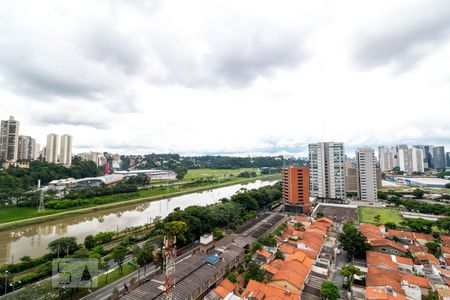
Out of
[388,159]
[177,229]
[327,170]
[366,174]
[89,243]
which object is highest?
[388,159]

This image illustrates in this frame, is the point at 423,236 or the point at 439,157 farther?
the point at 439,157

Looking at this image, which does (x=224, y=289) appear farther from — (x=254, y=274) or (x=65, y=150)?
(x=65, y=150)

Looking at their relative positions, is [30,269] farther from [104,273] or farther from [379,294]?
[379,294]

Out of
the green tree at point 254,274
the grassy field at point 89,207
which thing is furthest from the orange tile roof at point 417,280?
the grassy field at point 89,207

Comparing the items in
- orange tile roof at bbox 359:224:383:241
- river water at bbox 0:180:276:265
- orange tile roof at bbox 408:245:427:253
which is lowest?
→ river water at bbox 0:180:276:265

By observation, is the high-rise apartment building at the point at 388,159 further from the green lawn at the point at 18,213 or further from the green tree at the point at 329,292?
the green lawn at the point at 18,213

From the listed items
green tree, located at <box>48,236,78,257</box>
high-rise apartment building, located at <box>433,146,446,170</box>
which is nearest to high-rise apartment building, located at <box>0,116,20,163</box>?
green tree, located at <box>48,236,78,257</box>

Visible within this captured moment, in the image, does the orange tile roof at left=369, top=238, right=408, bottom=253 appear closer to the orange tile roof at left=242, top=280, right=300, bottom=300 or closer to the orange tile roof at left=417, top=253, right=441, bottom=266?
the orange tile roof at left=417, top=253, right=441, bottom=266

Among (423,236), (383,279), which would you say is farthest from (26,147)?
(423,236)
